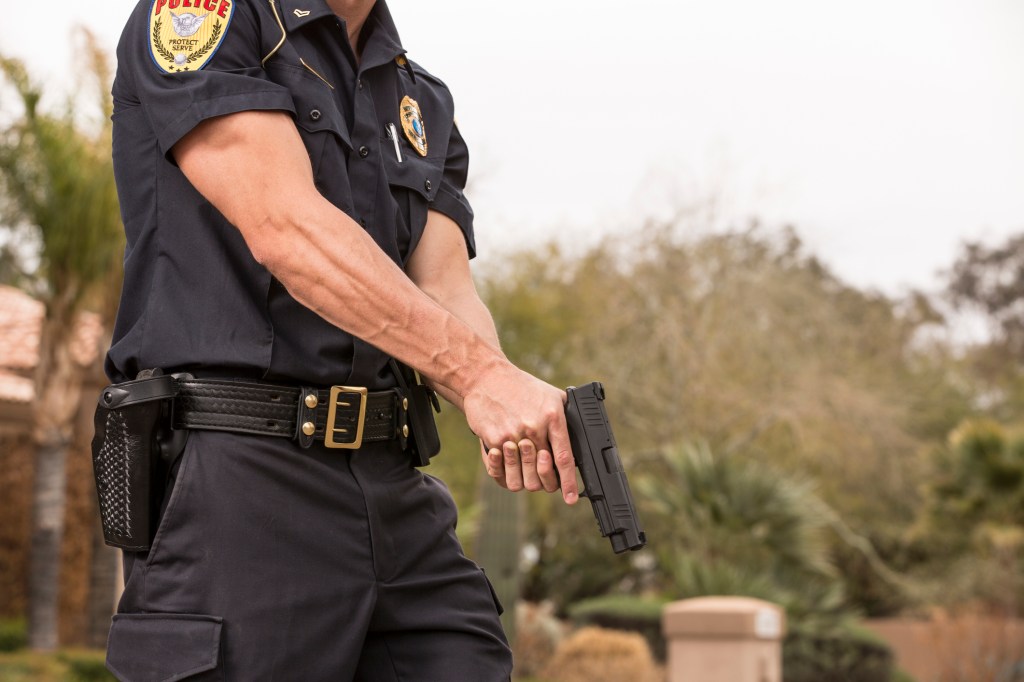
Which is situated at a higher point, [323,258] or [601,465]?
[323,258]

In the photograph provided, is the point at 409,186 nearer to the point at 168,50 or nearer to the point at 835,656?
the point at 168,50

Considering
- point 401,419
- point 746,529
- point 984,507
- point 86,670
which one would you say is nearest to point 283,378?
point 401,419

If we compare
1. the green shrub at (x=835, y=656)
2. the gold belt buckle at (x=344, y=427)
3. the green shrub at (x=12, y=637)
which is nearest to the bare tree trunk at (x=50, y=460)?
the green shrub at (x=12, y=637)

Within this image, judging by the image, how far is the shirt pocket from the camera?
2115 millimetres

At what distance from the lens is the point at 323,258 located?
1.76 meters

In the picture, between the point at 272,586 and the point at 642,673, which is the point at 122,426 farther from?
the point at 642,673

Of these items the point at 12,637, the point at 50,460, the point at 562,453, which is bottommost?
the point at 562,453

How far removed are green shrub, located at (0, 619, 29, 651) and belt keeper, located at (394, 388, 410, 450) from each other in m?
11.3

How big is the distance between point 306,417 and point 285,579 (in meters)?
0.24

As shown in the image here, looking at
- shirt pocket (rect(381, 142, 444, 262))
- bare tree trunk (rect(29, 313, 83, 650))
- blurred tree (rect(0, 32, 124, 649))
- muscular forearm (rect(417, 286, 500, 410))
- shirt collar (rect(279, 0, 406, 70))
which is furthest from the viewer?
bare tree trunk (rect(29, 313, 83, 650))

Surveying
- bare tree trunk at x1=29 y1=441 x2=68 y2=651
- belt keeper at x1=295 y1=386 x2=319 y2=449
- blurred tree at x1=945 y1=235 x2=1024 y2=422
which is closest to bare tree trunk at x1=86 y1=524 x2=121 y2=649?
bare tree trunk at x1=29 y1=441 x2=68 y2=651

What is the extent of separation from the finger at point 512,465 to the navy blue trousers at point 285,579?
0.87 ft

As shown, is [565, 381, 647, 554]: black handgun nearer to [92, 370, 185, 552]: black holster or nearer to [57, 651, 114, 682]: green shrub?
[92, 370, 185, 552]: black holster

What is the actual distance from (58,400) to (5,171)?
7.27 feet
